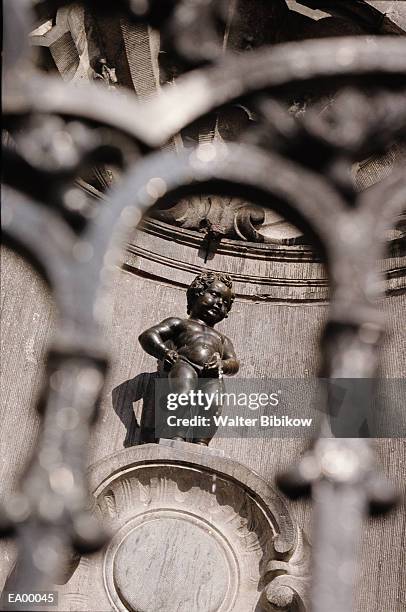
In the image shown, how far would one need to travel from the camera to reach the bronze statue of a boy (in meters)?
4.22

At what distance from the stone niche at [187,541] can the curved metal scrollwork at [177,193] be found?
6.86ft

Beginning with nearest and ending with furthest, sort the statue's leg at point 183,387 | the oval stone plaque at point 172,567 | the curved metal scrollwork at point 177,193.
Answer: the curved metal scrollwork at point 177,193
the oval stone plaque at point 172,567
the statue's leg at point 183,387

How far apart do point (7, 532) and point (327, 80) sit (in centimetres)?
108

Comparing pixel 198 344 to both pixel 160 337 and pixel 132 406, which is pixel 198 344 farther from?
pixel 132 406

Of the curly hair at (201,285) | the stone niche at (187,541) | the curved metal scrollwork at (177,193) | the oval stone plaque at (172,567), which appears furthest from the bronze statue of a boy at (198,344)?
the curved metal scrollwork at (177,193)

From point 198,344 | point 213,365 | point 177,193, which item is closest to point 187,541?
point 213,365

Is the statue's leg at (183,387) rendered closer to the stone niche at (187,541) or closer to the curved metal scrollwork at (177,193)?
the stone niche at (187,541)

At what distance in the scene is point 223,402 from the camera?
429 cm

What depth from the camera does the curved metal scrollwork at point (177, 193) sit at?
1677 mm

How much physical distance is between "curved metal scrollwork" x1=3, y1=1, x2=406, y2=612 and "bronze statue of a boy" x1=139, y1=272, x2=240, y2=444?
2.16 metres

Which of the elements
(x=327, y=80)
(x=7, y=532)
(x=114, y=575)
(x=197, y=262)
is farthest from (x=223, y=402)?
(x=7, y=532)

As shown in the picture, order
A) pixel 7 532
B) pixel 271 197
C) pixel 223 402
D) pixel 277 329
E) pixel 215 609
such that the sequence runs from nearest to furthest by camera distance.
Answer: pixel 7 532 → pixel 271 197 → pixel 215 609 → pixel 223 402 → pixel 277 329

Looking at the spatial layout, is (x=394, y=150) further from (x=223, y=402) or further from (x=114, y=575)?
(x=114, y=575)

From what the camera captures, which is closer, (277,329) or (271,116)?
(271,116)
